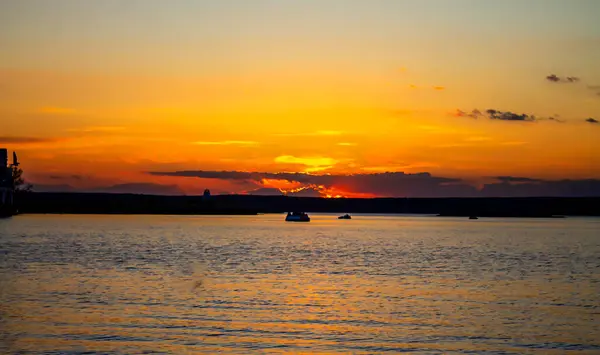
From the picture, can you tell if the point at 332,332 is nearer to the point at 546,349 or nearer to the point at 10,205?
the point at 546,349

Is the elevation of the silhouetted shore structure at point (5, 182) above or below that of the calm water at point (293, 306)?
above

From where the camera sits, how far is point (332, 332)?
31.3m

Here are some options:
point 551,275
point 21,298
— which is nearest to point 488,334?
point 21,298

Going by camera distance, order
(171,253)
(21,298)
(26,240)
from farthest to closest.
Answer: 1. (26,240)
2. (171,253)
3. (21,298)

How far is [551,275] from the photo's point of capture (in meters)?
Answer: 56.8

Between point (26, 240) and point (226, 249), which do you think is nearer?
point (226, 249)

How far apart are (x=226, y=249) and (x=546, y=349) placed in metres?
Answer: 57.5

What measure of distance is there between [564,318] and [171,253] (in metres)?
47.5

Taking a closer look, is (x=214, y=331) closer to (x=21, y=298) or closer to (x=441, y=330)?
(x=441, y=330)

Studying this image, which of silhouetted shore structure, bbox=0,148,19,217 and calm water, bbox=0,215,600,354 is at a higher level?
silhouetted shore structure, bbox=0,148,19,217

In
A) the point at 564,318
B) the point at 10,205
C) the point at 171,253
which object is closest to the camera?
the point at 564,318

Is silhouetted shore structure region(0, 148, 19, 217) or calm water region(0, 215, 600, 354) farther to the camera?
silhouetted shore structure region(0, 148, 19, 217)

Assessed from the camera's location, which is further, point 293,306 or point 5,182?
point 5,182

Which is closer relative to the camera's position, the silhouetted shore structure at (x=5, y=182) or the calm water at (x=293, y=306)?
the calm water at (x=293, y=306)
